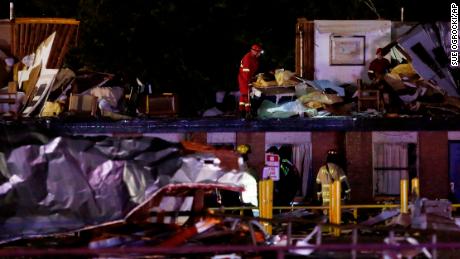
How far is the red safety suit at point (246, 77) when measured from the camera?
22.0m

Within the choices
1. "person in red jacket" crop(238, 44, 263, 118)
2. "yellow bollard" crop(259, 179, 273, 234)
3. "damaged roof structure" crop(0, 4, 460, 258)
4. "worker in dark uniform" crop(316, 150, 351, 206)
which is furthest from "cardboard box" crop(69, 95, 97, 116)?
"yellow bollard" crop(259, 179, 273, 234)

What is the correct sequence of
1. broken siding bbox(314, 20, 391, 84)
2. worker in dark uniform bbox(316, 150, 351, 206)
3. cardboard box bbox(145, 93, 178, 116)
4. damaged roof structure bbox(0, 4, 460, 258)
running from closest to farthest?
Result: 1. damaged roof structure bbox(0, 4, 460, 258)
2. worker in dark uniform bbox(316, 150, 351, 206)
3. cardboard box bbox(145, 93, 178, 116)
4. broken siding bbox(314, 20, 391, 84)

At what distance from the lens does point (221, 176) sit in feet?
43.0

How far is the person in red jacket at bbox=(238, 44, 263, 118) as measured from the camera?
22.0 metres

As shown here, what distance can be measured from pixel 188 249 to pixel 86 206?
2227 mm

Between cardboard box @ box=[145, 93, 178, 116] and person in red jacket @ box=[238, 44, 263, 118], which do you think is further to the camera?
cardboard box @ box=[145, 93, 178, 116]

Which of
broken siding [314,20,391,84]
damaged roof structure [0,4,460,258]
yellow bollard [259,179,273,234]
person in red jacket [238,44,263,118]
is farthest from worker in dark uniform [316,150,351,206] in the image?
yellow bollard [259,179,273,234]

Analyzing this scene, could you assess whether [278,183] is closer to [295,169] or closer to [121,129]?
[295,169]

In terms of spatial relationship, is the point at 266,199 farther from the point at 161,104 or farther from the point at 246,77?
the point at 161,104

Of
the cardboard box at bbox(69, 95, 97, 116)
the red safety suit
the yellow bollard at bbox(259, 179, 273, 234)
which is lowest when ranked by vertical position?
the yellow bollard at bbox(259, 179, 273, 234)

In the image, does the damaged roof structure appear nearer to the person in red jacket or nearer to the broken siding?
the person in red jacket

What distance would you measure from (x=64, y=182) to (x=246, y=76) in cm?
960

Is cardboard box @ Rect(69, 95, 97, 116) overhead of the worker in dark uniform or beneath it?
overhead

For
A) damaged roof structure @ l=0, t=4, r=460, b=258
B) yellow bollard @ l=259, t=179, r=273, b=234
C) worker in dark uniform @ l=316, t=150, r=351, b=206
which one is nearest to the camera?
damaged roof structure @ l=0, t=4, r=460, b=258
